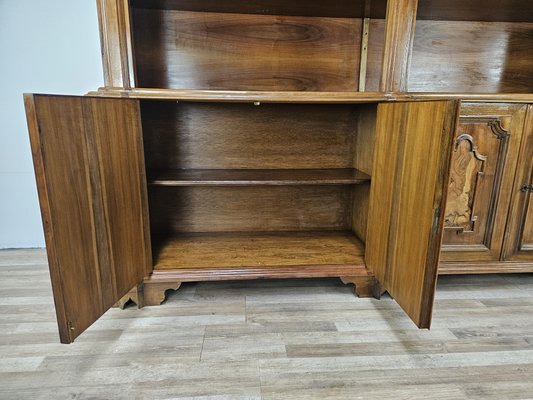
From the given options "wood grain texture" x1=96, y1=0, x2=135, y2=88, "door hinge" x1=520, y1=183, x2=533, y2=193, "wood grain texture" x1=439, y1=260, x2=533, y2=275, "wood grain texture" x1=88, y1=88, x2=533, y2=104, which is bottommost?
"wood grain texture" x1=439, y1=260, x2=533, y2=275

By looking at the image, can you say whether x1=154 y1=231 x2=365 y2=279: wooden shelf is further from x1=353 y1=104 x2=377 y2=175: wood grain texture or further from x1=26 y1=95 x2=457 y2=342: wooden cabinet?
A: x1=353 y1=104 x2=377 y2=175: wood grain texture

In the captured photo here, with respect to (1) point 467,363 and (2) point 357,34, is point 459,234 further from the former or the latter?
(2) point 357,34

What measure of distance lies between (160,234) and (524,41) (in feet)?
7.69

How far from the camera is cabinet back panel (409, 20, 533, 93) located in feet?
5.95

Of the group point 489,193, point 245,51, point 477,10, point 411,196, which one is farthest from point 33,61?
point 489,193

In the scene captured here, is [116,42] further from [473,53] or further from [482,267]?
[482,267]

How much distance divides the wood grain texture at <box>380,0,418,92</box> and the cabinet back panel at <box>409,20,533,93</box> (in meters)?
0.48

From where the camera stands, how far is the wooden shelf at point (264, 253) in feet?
5.11

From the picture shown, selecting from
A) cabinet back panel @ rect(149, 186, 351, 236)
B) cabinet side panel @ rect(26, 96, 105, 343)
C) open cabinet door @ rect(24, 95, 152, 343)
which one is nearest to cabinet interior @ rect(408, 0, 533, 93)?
cabinet back panel @ rect(149, 186, 351, 236)

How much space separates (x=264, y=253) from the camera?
1.68m

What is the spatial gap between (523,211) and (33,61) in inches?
108

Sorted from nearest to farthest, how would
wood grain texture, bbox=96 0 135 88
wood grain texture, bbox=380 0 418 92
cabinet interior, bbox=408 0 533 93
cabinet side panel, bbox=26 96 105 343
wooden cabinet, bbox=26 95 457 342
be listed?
cabinet side panel, bbox=26 96 105 343, wooden cabinet, bbox=26 95 457 342, wood grain texture, bbox=96 0 135 88, wood grain texture, bbox=380 0 418 92, cabinet interior, bbox=408 0 533 93

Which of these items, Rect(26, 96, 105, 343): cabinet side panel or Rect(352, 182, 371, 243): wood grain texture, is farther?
Rect(352, 182, 371, 243): wood grain texture

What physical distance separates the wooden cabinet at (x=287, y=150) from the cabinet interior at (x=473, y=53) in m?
0.01
